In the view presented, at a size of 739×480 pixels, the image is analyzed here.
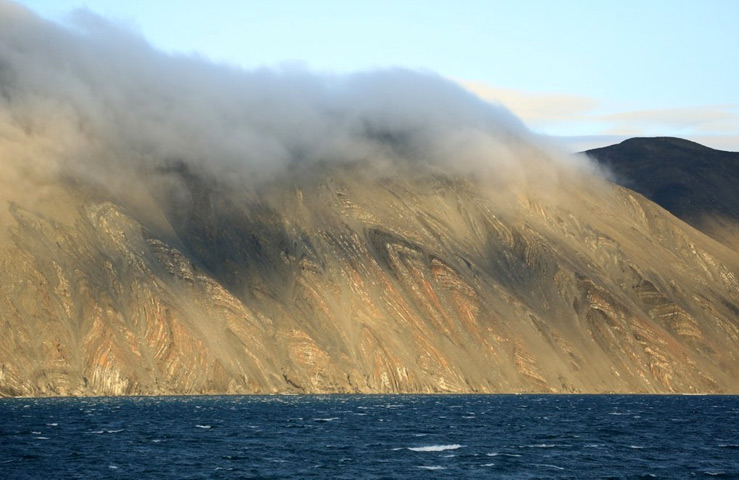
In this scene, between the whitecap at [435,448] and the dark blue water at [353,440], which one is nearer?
the dark blue water at [353,440]

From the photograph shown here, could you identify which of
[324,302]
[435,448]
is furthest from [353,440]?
[324,302]

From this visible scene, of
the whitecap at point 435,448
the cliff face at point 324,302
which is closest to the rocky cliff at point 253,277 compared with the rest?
the cliff face at point 324,302

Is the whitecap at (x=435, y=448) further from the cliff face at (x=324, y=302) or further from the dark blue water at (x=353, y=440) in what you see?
the cliff face at (x=324, y=302)

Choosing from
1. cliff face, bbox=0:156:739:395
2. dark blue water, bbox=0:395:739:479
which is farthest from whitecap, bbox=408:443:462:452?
cliff face, bbox=0:156:739:395

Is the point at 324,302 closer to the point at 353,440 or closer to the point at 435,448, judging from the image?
the point at 353,440

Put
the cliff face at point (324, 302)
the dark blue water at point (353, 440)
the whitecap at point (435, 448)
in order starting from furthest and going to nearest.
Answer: the cliff face at point (324, 302), the whitecap at point (435, 448), the dark blue water at point (353, 440)

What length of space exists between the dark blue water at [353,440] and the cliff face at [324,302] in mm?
18690

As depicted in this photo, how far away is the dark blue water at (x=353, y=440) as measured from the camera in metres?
60.8

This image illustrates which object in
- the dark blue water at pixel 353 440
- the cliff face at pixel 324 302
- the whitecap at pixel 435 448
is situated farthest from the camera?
the cliff face at pixel 324 302

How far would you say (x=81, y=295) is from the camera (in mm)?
146750

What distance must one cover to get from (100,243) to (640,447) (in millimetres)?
99184

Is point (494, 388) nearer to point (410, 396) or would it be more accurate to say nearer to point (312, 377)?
point (410, 396)

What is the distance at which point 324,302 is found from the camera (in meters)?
164

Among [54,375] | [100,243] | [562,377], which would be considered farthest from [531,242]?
[54,375]
